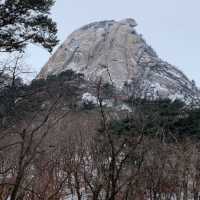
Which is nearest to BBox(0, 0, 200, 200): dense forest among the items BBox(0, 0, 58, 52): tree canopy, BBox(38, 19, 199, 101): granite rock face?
BBox(0, 0, 58, 52): tree canopy

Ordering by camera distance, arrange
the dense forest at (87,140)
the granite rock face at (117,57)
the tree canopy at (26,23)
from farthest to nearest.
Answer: the granite rock face at (117,57)
the tree canopy at (26,23)
the dense forest at (87,140)

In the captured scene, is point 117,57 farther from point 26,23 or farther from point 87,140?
point 26,23

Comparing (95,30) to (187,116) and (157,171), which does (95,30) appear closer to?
(187,116)

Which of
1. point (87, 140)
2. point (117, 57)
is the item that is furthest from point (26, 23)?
point (117, 57)

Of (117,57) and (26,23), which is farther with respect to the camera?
(117,57)

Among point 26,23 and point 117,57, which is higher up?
point 117,57

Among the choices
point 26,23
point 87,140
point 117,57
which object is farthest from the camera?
point 117,57

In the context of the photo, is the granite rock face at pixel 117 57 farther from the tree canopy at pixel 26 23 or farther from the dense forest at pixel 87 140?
the tree canopy at pixel 26 23

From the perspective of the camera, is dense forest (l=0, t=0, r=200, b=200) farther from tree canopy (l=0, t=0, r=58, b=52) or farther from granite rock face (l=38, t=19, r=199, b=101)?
granite rock face (l=38, t=19, r=199, b=101)

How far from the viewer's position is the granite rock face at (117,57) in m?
67.9

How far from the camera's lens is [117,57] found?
74.4 meters

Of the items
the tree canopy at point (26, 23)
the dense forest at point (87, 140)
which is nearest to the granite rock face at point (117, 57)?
the dense forest at point (87, 140)

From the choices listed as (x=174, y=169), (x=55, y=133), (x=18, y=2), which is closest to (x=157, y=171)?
(x=174, y=169)

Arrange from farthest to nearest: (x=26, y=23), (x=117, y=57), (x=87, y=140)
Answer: (x=117, y=57), (x=87, y=140), (x=26, y=23)
